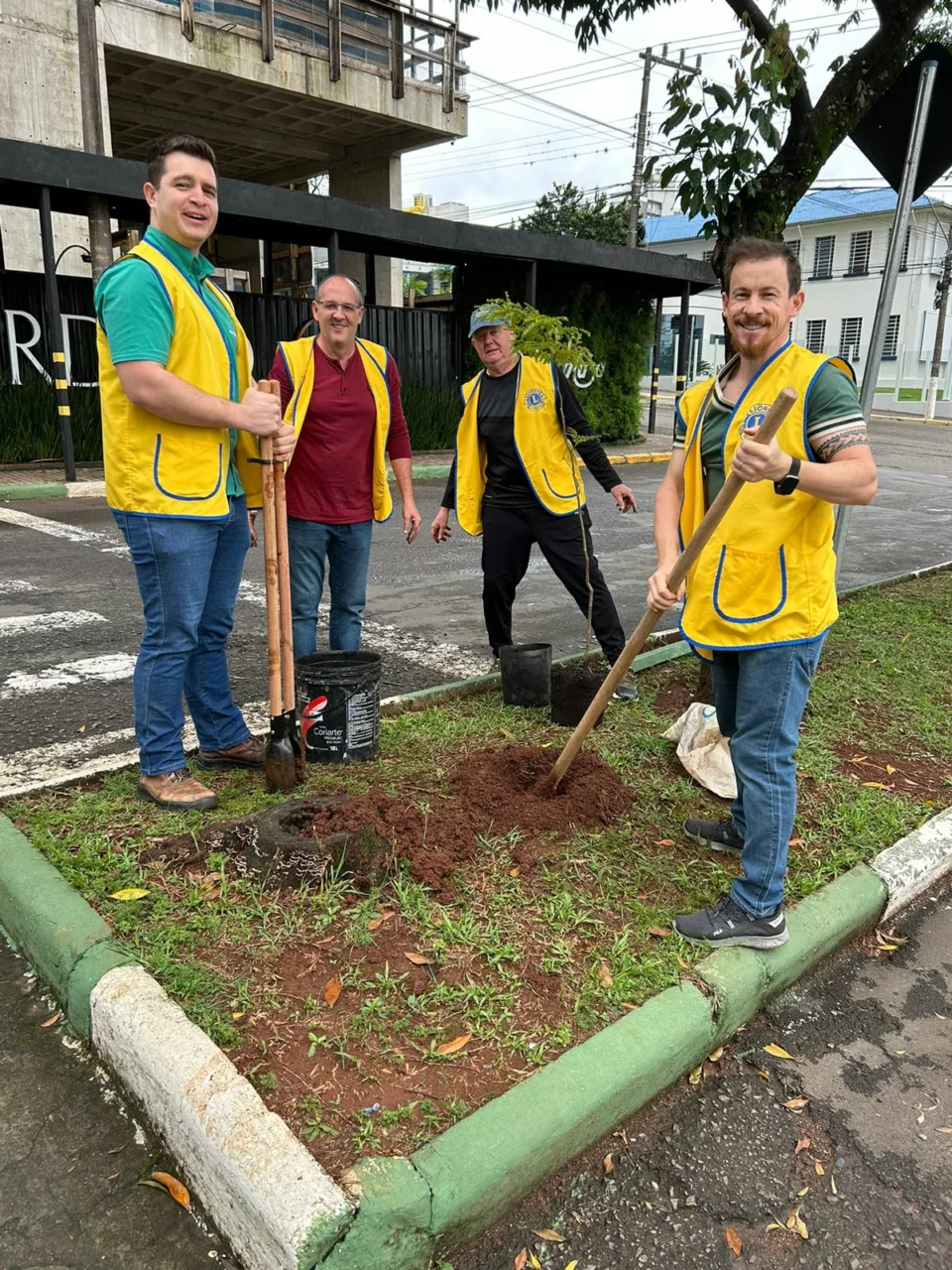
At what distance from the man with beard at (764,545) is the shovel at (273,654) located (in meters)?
1.38

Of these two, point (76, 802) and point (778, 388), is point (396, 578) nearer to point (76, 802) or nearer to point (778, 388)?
point (76, 802)

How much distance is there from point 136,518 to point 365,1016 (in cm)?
181

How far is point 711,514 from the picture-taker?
2471 millimetres

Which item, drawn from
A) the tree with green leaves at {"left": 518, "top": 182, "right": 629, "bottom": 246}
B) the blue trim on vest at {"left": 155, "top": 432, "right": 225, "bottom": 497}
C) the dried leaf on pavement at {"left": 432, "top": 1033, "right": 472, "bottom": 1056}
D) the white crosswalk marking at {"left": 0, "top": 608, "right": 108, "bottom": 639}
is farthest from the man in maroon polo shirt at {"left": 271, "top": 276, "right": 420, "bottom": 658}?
the tree with green leaves at {"left": 518, "top": 182, "right": 629, "bottom": 246}

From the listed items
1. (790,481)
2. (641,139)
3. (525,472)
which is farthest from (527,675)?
(641,139)

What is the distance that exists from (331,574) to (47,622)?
8.89ft

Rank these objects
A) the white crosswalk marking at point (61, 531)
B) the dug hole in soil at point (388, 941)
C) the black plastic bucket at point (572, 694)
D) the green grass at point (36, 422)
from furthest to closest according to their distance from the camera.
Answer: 1. the green grass at point (36, 422)
2. the white crosswalk marking at point (61, 531)
3. the black plastic bucket at point (572, 694)
4. the dug hole in soil at point (388, 941)

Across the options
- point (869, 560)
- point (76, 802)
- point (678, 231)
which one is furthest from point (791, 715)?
point (678, 231)

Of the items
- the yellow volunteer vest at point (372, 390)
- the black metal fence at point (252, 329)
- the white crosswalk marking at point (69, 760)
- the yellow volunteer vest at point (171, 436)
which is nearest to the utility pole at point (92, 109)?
the black metal fence at point (252, 329)

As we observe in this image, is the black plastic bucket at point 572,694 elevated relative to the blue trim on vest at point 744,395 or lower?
lower

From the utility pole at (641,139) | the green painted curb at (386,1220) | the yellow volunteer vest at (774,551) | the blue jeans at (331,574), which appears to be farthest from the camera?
the utility pole at (641,139)

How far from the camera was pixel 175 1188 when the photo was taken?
2.08m

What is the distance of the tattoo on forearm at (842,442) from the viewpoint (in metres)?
2.46

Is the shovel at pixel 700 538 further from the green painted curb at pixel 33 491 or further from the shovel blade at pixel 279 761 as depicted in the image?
the green painted curb at pixel 33 491
